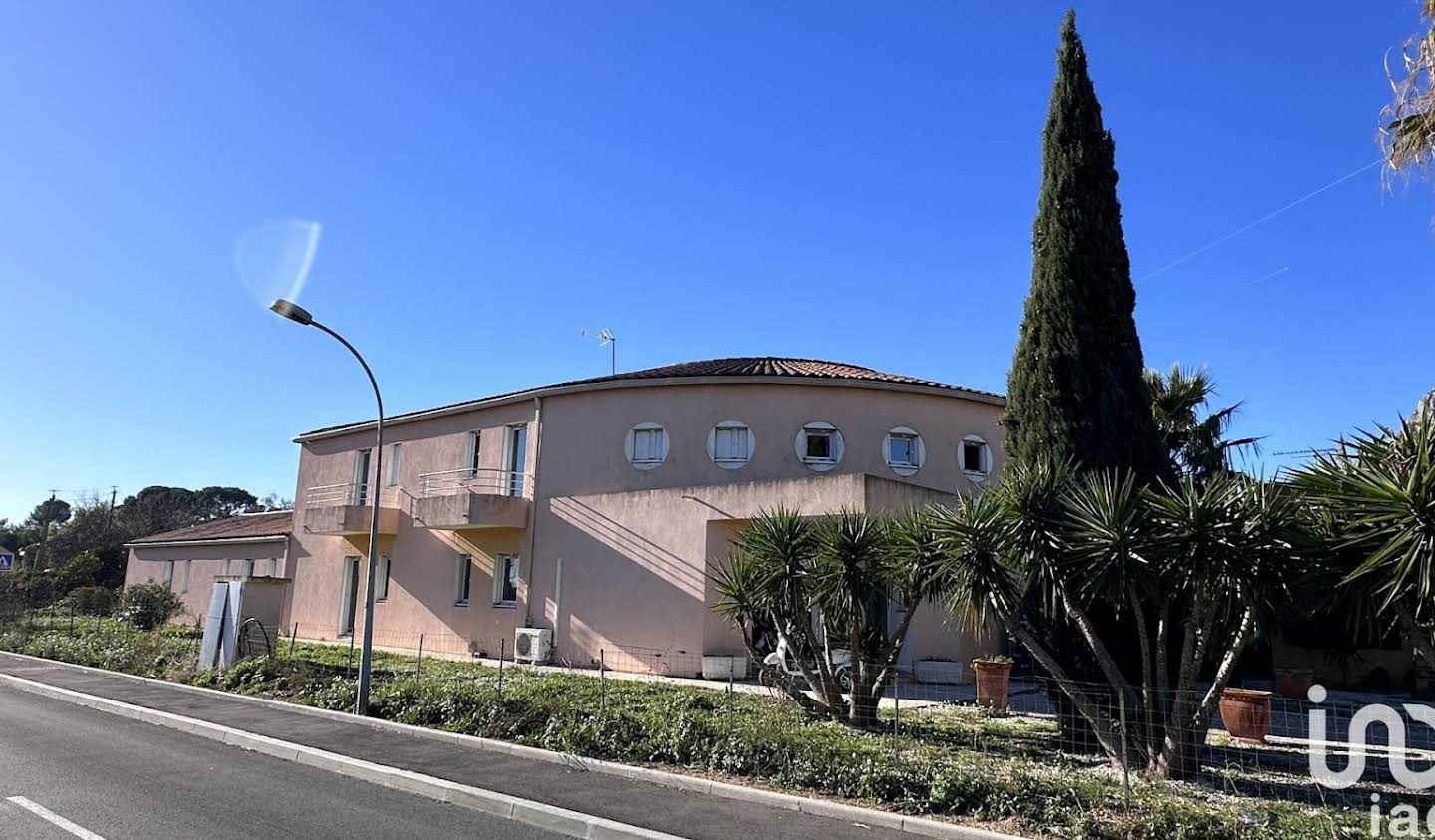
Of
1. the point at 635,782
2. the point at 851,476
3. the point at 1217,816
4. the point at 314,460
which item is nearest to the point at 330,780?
the point at 635,782

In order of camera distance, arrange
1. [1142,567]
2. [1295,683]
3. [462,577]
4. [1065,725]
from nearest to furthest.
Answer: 1. [1142,567]
2. [1065,725]
3. [1295,683]
4. [462,577]

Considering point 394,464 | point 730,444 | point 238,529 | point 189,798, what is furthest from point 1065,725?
point 238,529

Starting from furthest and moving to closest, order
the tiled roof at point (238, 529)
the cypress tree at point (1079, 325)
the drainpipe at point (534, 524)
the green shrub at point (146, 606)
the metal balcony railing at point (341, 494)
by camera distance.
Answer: the tiled roof at point (238, 529), the metal balcony railing at point (341, 494), the green shrub at point (146, 606), the drainpipe at point (534, 524), the cypress tree at point (1079, 325)

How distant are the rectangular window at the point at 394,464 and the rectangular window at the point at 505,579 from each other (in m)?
5.89

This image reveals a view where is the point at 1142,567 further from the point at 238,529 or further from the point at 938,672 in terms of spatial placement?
the point at 238,529

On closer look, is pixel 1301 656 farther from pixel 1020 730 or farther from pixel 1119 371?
pixel 1119 371

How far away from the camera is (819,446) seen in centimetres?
2105

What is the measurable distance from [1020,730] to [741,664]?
288 inches

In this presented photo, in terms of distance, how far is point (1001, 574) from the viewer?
342 inches

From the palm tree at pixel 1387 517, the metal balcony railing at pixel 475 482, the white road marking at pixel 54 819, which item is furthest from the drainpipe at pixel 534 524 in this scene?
the palm tree at pixel 1387 517

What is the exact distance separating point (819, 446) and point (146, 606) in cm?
2115

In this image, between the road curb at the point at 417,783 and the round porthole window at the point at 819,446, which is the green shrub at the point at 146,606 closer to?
the road curb at the point at 417,783

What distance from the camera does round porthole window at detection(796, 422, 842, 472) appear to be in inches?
824

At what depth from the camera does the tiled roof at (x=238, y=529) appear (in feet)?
107
